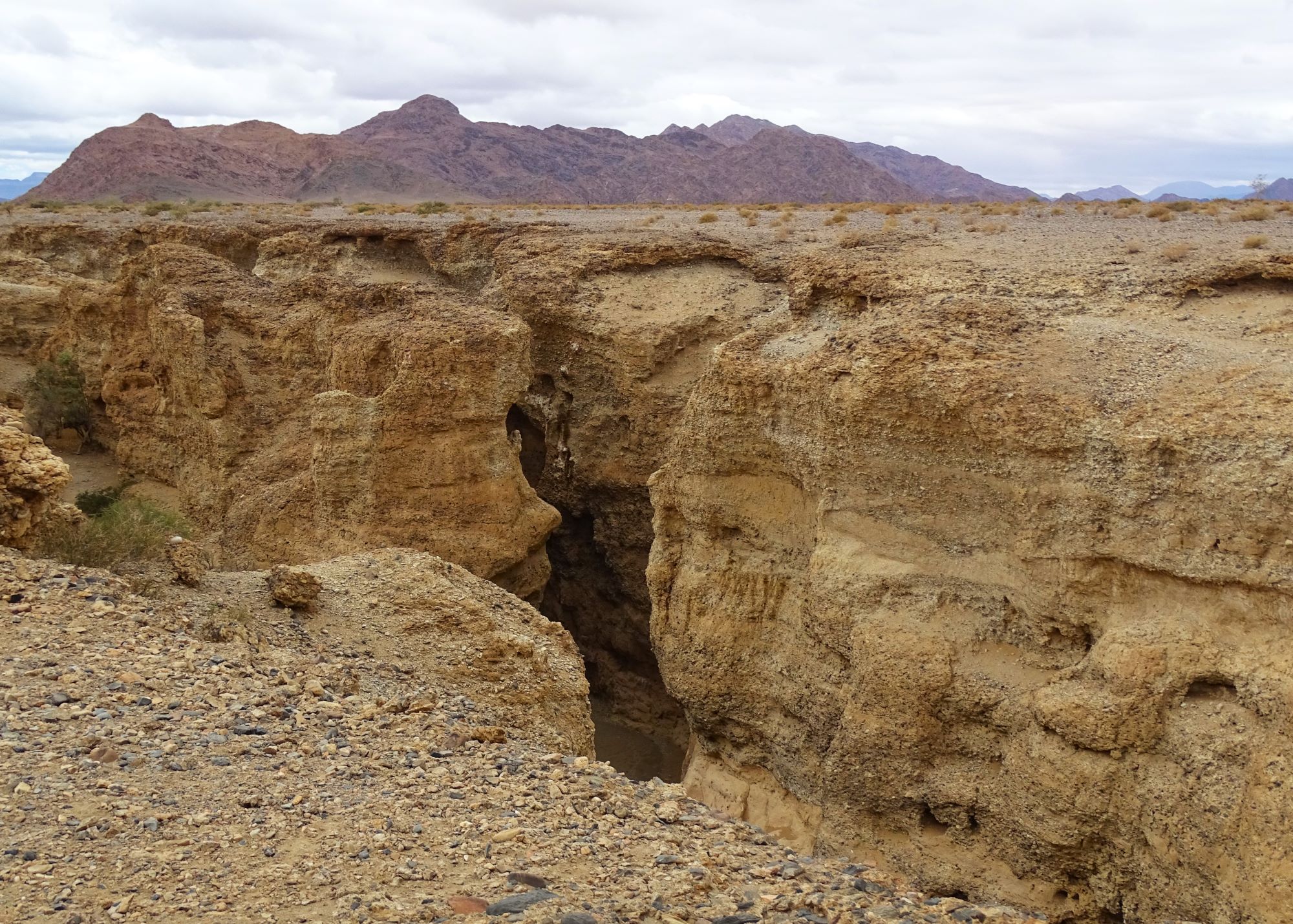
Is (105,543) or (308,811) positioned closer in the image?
(308,811)

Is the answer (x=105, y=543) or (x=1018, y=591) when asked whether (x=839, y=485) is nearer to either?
(x=1018, y=591)

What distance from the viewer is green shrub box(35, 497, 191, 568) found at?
909cm

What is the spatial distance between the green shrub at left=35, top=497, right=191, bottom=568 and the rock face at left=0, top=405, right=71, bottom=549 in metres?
0.28

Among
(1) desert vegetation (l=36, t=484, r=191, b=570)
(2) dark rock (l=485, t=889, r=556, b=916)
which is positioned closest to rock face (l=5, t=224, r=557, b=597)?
(1) desert vegetation (l=36, t=484, r=191, b=570)

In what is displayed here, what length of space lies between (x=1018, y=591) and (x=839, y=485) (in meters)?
1.84

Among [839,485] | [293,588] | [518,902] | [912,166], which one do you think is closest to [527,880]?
[518,902]

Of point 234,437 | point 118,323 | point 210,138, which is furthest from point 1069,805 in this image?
point 210,138

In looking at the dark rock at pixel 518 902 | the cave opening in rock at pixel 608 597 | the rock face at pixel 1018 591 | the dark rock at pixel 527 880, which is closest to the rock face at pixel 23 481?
the dark rock at pixel 527 880

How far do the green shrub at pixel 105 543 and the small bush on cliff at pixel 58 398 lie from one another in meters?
9.51

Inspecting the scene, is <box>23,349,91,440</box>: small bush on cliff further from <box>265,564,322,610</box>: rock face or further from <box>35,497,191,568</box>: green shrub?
<box>265,564,322,610</box>: rock face

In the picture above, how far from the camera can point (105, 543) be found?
9.35 meters

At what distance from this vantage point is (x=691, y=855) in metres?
5.69

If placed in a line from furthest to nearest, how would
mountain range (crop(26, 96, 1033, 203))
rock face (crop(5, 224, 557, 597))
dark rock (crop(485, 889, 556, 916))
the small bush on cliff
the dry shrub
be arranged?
mountain range (crop(26, 96, 1033, 203))
the small bush on cliff
the dry shrub
rock face (crop(5, 224, 557, 597))
dark rock (crop(485, 889, 556, 916))

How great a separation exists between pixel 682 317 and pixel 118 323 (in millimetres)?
9962
